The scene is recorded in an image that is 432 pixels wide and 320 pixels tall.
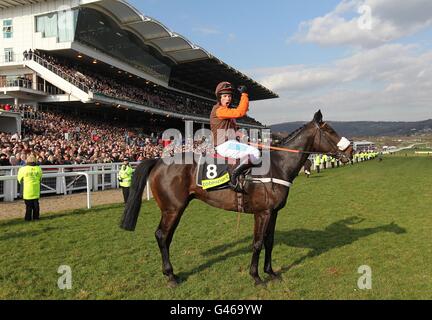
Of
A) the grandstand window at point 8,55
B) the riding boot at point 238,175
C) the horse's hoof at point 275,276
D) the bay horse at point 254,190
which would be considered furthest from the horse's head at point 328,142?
the grandstand window at point 8,55

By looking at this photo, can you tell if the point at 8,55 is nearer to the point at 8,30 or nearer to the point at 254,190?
the point at 8,30

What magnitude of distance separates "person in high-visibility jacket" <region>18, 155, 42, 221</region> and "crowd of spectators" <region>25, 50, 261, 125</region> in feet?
70.0

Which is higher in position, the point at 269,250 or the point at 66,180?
the point at 66,180

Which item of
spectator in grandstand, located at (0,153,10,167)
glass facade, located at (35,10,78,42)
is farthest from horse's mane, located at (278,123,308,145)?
glass facade, located at (35,10,78,42)

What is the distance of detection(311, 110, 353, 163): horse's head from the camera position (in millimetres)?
4949

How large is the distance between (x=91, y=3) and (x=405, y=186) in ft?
87.1

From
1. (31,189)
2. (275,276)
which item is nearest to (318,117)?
(275,276)

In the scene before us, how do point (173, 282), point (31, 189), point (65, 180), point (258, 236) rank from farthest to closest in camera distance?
1. point (65, 180)
2. point (31, 189)
3. point (258, 236)
4. point (173, 282)

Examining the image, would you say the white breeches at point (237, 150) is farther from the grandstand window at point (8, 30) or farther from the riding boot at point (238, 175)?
the grandstand window at point (8, 30)

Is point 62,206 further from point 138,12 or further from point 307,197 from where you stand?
point 138,12

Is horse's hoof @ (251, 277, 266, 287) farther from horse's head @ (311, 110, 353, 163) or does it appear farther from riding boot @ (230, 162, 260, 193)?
horse's head @ (311, 110, 353, 163)

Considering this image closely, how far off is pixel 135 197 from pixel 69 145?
13267 mm

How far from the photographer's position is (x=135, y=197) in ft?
16.4

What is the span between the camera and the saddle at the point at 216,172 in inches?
184
